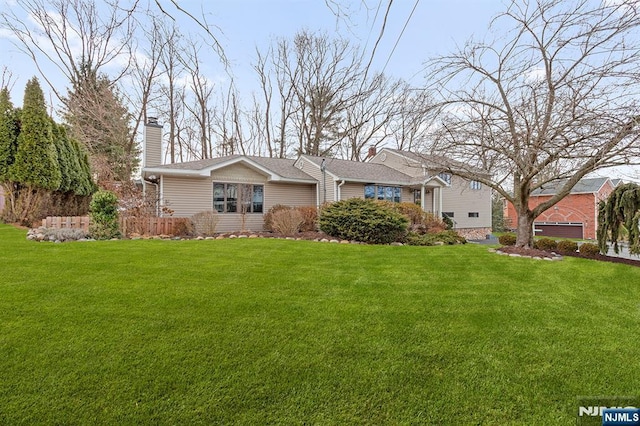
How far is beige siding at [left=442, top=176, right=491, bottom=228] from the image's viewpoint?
19688mm

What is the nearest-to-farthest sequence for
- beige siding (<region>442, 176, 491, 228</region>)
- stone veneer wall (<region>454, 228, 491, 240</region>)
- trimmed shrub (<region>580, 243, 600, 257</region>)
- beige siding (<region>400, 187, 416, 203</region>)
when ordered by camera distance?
trimmed shrub (<region>580, 243, 600, 257</region>)
beige siding (<region>400, 187, 416, 203</region>)
beige siding (<region>442, 176, 491, 228</region>)
stone veneer wall (<region>454, 228, 491, 240</region>)

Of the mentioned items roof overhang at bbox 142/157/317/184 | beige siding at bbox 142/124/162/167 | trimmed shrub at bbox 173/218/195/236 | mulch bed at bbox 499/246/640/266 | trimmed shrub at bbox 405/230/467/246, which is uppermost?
beige siding at bbox 142/124/162/167

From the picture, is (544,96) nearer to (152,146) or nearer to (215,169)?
(215,169)

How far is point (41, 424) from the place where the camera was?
6.73ft

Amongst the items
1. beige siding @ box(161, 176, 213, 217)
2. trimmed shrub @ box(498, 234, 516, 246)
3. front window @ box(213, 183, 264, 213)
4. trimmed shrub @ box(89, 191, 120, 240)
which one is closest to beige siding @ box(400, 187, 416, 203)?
trimmed shrub @ box(498, 234, 516, 246)

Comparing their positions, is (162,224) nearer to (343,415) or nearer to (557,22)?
(343,415)

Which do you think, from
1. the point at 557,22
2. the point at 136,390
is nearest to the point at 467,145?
the point at 557,22

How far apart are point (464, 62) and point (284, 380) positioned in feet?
29.2

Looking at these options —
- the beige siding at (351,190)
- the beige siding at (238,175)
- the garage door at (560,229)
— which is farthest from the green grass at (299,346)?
the garage door at (560,229)

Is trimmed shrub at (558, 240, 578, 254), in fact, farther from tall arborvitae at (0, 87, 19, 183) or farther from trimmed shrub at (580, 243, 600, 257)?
tall arborvitae at (0, 87, 19, 183)

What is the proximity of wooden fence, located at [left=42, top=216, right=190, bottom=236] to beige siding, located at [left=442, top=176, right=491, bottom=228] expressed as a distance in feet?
48.1

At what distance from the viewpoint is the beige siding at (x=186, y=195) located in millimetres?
12539

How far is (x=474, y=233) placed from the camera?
20.6 m

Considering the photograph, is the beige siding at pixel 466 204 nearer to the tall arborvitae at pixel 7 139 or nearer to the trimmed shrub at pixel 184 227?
the trimmed shrub at pixel 184 227
